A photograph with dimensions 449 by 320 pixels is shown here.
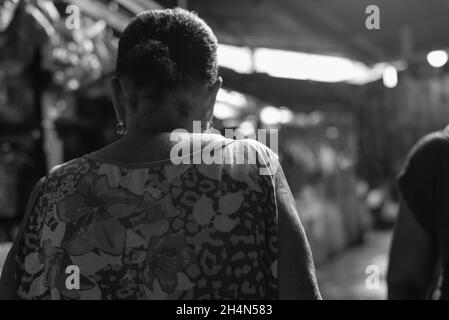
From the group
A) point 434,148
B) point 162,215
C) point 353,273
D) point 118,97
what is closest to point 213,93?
point 118,97

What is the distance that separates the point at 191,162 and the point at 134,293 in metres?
0.28

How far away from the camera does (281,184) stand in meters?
1.22

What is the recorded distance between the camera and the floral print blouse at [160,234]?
1138mm

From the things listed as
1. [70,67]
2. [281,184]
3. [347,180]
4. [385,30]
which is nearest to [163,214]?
[281,184]

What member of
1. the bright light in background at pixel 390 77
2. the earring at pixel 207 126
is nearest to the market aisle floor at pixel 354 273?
the bright light in background at pixel 390 77

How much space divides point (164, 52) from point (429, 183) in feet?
3.26

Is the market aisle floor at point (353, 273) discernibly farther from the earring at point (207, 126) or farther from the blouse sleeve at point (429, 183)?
the earring at point (207, 126)

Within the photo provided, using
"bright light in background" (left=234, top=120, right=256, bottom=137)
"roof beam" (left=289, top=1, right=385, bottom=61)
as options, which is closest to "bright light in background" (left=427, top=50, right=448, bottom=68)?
"roof beam" (left=289, top=1, right=385, bottom=61)

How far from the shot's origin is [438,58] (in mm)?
5188

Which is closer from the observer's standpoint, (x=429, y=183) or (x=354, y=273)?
(x=429, y=183)

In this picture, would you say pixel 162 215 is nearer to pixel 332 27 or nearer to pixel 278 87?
pixel 278 87

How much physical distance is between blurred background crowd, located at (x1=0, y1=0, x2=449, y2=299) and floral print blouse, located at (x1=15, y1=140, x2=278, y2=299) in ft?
4.33

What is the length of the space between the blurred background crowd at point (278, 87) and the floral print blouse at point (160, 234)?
1319 millimetres

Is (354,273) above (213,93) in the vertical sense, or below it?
below
